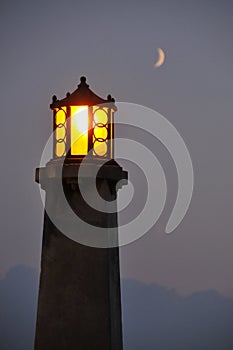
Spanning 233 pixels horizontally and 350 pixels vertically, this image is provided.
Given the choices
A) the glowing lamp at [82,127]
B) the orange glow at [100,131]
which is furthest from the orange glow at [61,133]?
Answer: the orange glow at [100,131]

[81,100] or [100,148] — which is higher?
[81,100]

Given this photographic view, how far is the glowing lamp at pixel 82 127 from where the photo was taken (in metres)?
3.84

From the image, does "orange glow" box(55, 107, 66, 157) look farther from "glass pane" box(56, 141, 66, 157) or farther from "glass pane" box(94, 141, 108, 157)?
"glass pane" box(94, 141, 108, 157)

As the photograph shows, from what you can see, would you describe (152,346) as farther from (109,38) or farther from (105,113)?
(109,38)

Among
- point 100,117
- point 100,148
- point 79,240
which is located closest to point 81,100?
point 100,117

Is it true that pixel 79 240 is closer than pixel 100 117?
Yes

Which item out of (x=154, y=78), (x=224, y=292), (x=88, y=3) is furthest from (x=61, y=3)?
(x=224, y=292)

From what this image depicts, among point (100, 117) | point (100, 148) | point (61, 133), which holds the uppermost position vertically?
point (100, 117)

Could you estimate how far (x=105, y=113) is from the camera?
395cm

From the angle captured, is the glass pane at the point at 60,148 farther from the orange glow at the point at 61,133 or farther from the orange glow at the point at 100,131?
the orange glow at the point at 100,131

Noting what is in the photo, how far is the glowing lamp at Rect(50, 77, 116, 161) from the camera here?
384 cm

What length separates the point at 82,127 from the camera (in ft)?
12.6

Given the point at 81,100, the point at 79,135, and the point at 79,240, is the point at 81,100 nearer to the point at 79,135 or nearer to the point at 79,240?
the point at 79,135

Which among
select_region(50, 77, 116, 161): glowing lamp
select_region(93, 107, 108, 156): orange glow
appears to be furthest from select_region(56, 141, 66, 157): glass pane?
select_region(93, 107, 108, 156): orange glow
